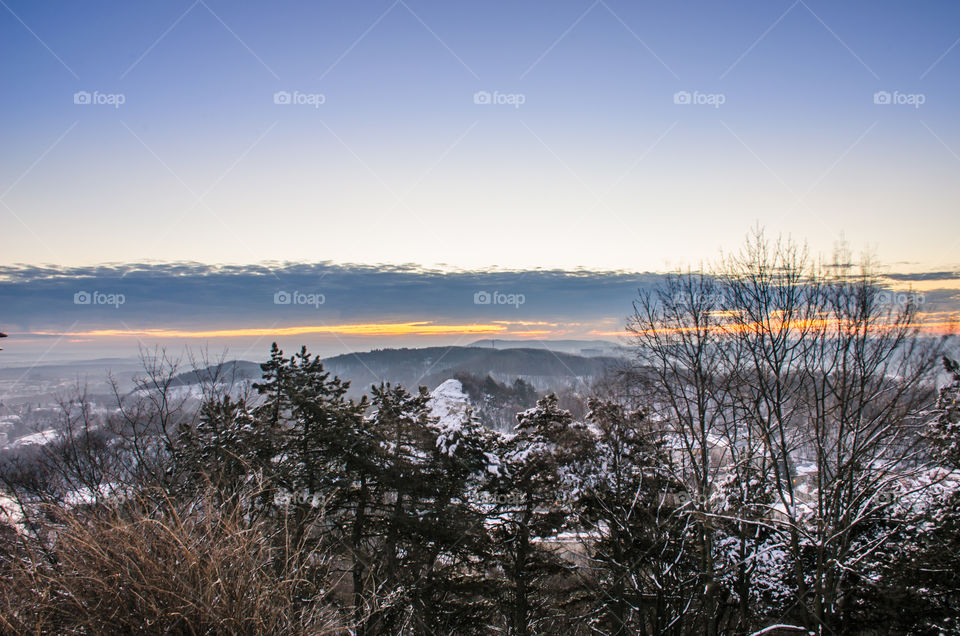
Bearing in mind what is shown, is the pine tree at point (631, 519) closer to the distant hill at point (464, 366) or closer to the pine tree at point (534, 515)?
the pine tree at point (534, 515)

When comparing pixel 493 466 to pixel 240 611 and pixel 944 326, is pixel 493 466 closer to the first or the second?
pixel 944 326

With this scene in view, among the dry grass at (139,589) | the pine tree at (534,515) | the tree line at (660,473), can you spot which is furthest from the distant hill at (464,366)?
the dry grass at (139,589)

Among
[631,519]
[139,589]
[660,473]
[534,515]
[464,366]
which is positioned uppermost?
[139,589]

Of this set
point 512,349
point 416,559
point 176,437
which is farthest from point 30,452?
point 512,349

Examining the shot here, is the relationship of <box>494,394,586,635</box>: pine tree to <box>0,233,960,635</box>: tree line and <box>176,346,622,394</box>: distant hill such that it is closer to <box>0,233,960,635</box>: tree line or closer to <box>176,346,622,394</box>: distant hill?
<box>0,233,960,635</box>: tree line

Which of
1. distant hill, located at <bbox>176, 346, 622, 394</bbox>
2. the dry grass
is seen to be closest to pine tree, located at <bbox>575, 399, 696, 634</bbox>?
the dry grass

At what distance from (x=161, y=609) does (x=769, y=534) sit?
15.1 meters

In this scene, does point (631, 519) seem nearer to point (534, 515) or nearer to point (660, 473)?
point (660, 473)

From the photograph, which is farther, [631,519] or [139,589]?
[631,519]

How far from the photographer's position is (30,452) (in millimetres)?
24547

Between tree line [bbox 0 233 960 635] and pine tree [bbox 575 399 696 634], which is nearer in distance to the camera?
tree line [bbox 0 233 960 635]

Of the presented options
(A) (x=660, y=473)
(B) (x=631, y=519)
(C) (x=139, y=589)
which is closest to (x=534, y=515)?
(B) (x=631, y=519)

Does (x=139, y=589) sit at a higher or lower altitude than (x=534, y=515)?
higher

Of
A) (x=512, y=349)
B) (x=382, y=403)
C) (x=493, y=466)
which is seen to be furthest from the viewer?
(x=512, y=349)
